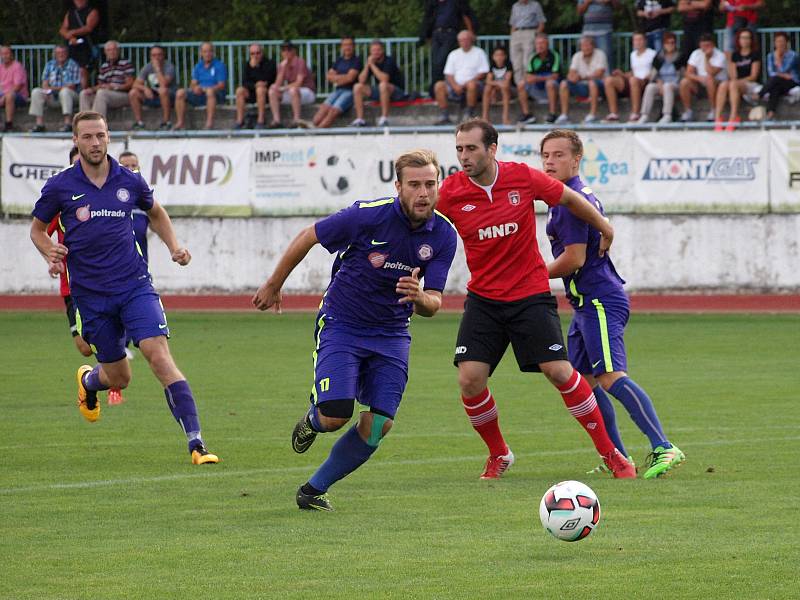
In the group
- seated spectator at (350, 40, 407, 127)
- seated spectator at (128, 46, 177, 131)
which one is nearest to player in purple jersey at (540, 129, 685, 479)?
seated spectator at (350, 40, 407, 127)

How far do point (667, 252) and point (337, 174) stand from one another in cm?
581

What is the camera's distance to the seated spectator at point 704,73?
83.8 feet

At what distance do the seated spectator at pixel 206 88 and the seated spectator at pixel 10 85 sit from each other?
3.32 m

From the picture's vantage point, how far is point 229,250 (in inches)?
1062

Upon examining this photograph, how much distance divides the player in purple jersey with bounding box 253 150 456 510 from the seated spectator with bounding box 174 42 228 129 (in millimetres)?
21077

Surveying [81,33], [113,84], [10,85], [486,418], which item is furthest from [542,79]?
[486,418]

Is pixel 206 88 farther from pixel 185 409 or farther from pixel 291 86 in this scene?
pixel 185 409

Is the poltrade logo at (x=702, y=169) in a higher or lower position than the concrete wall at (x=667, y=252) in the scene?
higher

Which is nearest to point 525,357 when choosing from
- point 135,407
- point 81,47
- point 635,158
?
point 135,407

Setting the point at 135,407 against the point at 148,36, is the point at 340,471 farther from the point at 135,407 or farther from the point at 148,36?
the point at 148,36

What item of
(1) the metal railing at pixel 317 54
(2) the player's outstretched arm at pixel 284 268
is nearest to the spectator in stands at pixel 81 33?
(1) the metal railing at pixel 317 54

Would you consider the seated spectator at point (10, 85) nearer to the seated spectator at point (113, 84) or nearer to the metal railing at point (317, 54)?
the metal railing at point (317, 54)

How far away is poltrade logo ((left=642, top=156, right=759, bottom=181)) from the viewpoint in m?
24.5

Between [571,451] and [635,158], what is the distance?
50.0ft
